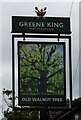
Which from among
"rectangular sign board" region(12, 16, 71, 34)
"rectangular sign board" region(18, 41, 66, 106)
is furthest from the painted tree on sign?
"rectangular sign board" region(12, 16, 71, 34)

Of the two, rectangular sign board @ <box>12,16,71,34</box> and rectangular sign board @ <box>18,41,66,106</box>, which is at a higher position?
rectangular sign board @ <box>12,16,71,34</box>

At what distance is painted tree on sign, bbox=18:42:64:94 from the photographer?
24.5m

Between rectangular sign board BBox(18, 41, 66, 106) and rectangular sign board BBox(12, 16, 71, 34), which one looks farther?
rectangular sign board BBox(18, 41, 66, 106)

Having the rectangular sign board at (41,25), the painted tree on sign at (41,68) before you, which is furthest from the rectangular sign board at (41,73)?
the rectangular sign board at (41,25)

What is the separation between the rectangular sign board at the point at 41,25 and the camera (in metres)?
24.2

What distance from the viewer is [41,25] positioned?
2448 cm

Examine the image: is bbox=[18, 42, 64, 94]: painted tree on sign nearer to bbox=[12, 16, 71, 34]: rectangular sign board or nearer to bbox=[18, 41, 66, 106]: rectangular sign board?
bbox=[18, 41, 66, 106]: rectangular sign board

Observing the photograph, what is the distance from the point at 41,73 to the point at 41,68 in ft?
0.85

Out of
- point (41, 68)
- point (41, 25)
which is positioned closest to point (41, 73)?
point (41, 68)

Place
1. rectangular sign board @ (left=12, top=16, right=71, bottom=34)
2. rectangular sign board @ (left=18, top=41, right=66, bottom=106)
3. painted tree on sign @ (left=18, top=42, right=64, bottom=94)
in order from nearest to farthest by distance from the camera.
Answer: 1. rectangular sign board @ (left=12, top=16, right=71, bottom=34)
2. rectangular sign board @ (left=18, top=41, right=66, bottom=106)
3. painted tree on sign @ (left=18, top=42, right=64, bottom=94)

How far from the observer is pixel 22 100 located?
24.4 metres

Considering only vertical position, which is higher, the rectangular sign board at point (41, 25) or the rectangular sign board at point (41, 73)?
the rectangular sign board at point (41, 25)

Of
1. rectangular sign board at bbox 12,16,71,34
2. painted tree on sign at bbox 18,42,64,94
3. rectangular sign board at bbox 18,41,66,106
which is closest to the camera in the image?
rectangular sign board at bbox 12,16,71,34

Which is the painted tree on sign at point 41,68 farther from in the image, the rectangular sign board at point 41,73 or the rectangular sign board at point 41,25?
the rectangular sign board at point 41,25
